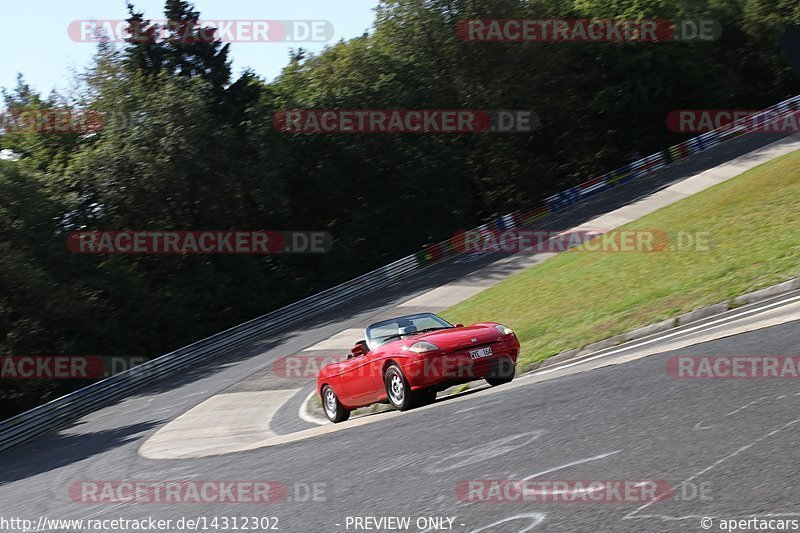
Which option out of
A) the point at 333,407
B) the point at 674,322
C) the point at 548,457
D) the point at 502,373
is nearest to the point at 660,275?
the point at 674,322

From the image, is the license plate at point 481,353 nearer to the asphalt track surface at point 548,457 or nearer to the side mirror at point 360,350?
the asphalt track surface at point 548,457

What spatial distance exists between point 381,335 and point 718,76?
51670 mm

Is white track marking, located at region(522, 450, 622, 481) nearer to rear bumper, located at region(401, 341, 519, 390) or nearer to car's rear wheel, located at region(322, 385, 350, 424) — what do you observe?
rear bumper, located at region(401, 341, 519, 390)

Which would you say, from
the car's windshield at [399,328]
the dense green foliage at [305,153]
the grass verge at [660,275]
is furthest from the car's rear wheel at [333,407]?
the dense green foliage at [305,153]

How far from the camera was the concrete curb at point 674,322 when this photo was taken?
47.2 feet

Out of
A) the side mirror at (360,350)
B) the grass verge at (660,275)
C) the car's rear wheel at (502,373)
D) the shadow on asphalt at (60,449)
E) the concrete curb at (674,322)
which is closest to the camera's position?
the car's rear wheel at (502,373)

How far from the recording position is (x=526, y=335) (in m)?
18.5

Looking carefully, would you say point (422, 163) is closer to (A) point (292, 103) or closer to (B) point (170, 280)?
(A) point (292, 103)

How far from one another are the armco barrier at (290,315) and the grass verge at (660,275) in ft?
32.0

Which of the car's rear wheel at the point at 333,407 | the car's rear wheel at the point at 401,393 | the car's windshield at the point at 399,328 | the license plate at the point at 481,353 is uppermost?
the car's windshield at the point at 399,328

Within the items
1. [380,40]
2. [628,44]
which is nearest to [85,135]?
[380,40]

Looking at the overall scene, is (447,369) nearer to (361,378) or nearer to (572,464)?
(361,378)

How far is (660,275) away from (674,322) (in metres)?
5.32

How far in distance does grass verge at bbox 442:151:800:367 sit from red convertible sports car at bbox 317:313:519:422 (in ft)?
6.84
